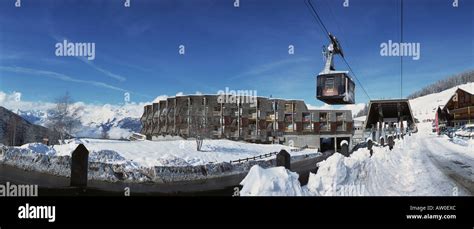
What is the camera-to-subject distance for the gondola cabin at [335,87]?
1096cm

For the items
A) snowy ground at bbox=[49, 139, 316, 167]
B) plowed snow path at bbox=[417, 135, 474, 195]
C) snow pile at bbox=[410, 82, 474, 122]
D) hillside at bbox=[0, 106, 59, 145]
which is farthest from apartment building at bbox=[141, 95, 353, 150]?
plowed snow path at bbox=[417, 135, 474, 195]

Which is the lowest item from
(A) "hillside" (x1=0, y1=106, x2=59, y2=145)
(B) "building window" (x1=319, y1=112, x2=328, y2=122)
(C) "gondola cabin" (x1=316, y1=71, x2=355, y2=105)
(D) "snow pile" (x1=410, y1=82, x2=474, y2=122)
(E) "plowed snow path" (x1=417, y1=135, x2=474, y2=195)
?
(E) "plowed snow path" (x1=417, y1=135, x2=474, y2=195)

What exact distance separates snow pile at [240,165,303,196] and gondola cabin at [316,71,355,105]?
805cm

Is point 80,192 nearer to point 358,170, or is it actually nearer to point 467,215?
point 358,170

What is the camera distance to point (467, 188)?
13.6 ft

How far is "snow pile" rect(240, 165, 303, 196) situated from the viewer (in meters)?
3.38

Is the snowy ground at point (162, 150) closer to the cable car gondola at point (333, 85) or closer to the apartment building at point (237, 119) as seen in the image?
the apartment building at point (237, 119)

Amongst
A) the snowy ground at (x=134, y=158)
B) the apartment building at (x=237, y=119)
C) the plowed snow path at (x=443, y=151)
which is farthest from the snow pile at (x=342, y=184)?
the plowed snow path at (x=443, y=151)

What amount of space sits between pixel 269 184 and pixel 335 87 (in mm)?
8592

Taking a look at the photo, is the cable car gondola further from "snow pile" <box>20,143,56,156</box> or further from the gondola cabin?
"snow pile" <box>20,143,56,156</box>

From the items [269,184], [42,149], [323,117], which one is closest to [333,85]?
[323,117]

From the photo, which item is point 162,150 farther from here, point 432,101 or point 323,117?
point 432,101

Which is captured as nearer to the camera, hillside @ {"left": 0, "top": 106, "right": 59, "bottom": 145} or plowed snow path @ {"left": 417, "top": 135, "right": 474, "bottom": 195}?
hillside @ {"left": 0, "top": 106, "right": 59, "bottom": 145}

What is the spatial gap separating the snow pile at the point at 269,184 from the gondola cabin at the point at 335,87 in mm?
8051
